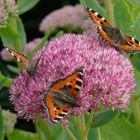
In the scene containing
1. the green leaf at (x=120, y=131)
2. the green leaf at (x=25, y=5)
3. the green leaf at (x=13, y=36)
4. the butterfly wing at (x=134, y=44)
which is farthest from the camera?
the green leaf at (x=25, y=5)

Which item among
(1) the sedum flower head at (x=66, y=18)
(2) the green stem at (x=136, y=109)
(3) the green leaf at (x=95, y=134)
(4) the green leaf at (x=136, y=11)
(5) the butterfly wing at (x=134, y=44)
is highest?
(1) the sedum flower head at (x=66, y=18)

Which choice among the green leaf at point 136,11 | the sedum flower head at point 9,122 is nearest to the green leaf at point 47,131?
the sedum flower head at point 9,122

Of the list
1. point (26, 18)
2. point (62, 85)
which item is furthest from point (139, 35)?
point (26, 18)

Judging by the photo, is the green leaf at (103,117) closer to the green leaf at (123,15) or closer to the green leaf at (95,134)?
the green leaf at (95,134)

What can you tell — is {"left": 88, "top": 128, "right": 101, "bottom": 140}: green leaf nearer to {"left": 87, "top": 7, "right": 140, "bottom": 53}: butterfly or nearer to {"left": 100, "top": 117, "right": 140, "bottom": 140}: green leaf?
{"left": 100, "top": 117, "right": 140, "bottom": 140}: green leaf

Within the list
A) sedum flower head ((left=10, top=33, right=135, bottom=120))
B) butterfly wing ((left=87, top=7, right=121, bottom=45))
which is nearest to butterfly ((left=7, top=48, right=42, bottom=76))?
sedum flower head ((left=10, top=33, right=135, bottom=120))

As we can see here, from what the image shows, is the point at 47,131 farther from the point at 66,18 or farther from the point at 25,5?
the point at 66,18

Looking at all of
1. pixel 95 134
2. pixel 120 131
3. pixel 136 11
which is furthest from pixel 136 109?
pixel 136 11
